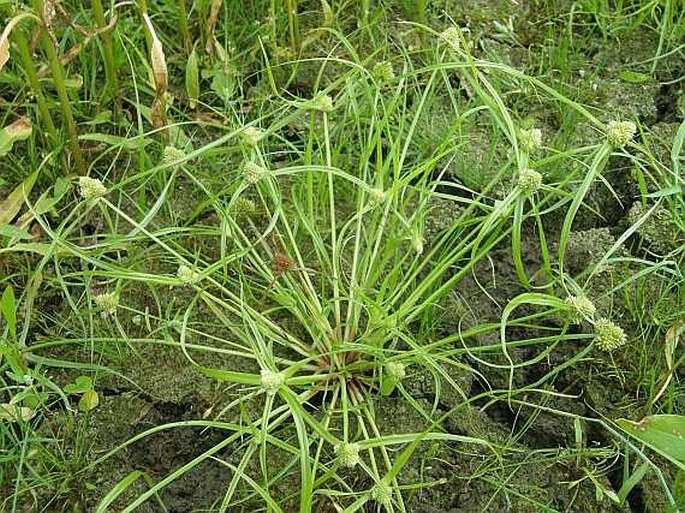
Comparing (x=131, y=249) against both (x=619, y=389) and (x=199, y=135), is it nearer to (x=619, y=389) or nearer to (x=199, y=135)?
(x=199, y=135)

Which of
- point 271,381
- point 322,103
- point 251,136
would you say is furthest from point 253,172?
point 271,381

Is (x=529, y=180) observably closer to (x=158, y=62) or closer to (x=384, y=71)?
(x=384, y=71)

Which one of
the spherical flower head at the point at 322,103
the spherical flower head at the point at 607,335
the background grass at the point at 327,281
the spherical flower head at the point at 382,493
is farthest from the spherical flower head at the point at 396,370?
the spherical flower head at the point at 322,103

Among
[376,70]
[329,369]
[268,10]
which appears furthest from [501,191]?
[268,10]

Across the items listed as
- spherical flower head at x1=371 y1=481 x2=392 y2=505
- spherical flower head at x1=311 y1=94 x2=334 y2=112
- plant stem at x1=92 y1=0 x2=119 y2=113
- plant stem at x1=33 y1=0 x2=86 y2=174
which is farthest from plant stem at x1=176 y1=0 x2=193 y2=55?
spherical flower head at x1=371 y1=481 x2=392 y2=505

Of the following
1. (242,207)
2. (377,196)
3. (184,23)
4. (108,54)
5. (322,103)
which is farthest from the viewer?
(184,23)
